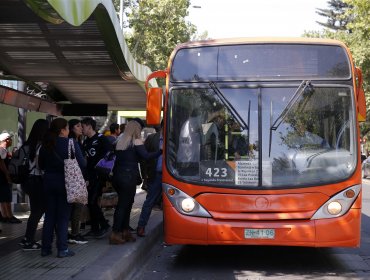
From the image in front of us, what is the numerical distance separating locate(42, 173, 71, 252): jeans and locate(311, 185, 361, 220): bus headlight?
3.01 m

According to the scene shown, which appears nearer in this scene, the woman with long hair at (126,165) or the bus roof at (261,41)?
the bus roof at (261,41)

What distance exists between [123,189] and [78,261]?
1368 millimetres

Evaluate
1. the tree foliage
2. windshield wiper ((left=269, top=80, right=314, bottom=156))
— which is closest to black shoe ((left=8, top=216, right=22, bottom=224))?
windshield wiper ((left=269, top=80, right=314, bottom=156))

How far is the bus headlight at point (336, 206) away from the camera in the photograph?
275 inches

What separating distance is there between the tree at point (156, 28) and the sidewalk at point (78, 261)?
76.4 feet

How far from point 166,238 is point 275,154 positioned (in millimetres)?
1747

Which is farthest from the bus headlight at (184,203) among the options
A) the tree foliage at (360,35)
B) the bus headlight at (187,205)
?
the tree foliage at (360,35)

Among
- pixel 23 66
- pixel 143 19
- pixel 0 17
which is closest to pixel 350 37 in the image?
pixel 143 19

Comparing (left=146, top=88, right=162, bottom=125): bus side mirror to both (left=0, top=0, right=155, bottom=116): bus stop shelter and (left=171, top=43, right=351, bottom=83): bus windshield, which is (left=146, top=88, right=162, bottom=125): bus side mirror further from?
(left=0, top=0, right=155, bottom=116): bus stop shelter

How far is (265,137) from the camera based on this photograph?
729 cm

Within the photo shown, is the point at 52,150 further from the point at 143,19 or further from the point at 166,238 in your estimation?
the point at 143,19

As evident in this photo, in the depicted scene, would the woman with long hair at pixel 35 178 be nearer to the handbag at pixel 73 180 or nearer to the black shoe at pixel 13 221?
the handbag at pixel 73 180

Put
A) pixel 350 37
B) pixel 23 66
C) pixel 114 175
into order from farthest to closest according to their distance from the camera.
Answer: pixel 350 37
pixel 23 66
pixel 114 175

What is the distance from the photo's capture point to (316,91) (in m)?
7.36
